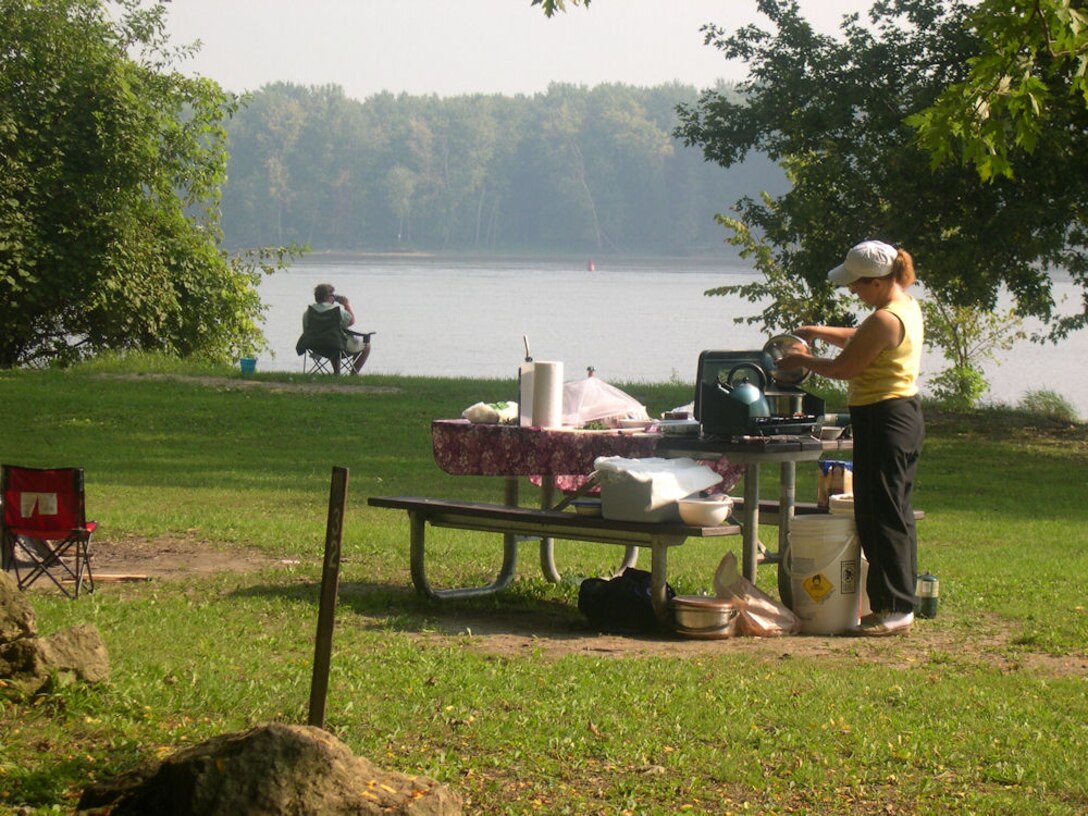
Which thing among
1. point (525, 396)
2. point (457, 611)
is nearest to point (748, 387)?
point (525, 396)

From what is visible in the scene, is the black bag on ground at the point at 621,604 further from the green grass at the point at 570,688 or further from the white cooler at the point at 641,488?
the white cooler at the point at 641,488

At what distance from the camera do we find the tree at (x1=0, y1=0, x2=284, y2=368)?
78.2 feet

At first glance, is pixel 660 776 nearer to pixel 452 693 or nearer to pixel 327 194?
pixel 452 693

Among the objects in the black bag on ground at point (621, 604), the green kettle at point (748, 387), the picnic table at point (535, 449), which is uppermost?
the green kettle at point (748, 387)

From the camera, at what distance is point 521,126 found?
114m

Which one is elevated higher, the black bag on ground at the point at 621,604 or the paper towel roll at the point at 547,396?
the paper towel roll at the point at 547,396

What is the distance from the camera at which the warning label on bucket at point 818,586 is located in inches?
296

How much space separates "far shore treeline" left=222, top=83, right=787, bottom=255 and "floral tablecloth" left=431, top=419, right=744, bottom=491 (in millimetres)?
93345

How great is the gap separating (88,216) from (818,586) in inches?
736

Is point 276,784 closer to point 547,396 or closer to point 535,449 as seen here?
point 535,449

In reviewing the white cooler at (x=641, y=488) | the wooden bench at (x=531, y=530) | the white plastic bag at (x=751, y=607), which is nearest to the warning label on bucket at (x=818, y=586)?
the white plastic bag at (x=751, y=607)

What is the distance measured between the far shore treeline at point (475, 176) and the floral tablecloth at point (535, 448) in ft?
306

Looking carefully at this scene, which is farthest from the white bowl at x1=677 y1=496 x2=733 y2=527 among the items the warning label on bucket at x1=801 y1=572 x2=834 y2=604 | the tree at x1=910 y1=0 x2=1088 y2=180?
the tree at x1=910 y1=0 x2=1088 y2=180

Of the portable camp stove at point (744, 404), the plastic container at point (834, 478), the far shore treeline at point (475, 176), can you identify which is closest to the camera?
the portable camp stove at point (744, 404)
